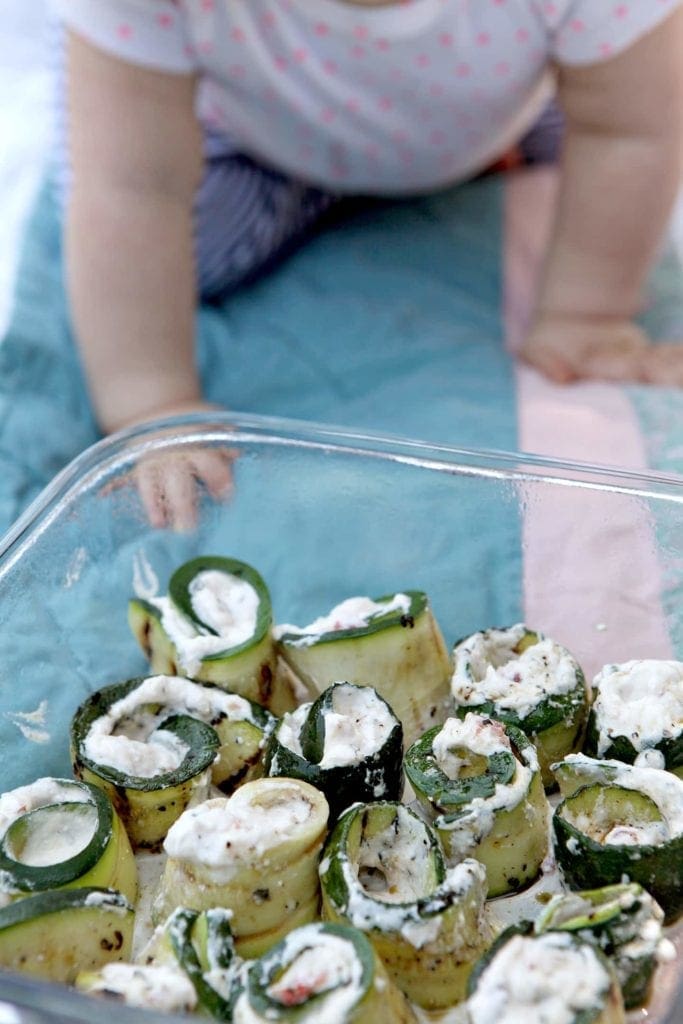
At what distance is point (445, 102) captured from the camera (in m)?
0.94

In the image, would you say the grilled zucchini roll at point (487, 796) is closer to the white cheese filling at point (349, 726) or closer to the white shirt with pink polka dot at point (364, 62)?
the white cheese filling at point (349, 726)

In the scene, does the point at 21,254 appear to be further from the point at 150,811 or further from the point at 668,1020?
the point at 668,1020

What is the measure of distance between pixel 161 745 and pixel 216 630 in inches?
2.5

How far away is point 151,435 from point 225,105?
0.42 meters

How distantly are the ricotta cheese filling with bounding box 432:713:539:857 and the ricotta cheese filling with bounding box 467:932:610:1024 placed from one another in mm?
69

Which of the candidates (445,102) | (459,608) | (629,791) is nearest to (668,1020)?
(629,791)

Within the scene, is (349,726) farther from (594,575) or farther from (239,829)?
(594,575)

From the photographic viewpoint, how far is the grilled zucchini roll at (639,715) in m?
0.47

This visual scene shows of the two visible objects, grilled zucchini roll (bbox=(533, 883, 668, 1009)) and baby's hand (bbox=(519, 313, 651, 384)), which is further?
baby's hand (bbox=(519, 313, 651, 384))

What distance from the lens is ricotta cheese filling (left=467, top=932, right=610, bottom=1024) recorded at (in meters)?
0.35

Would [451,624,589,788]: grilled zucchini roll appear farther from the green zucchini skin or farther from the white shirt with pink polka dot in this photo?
the white shirt with pink polka dot

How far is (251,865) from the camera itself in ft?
1.36

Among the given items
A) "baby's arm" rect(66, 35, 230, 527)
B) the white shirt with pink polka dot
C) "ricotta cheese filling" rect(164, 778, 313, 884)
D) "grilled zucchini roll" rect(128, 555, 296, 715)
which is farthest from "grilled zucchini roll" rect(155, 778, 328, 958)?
the white shirt with pink polka dot

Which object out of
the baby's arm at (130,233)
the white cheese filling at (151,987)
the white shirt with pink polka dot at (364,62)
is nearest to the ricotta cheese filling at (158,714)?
the white cheese filling at (151,987)
